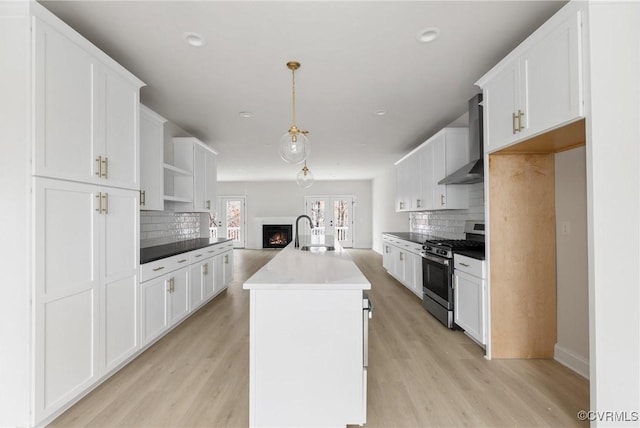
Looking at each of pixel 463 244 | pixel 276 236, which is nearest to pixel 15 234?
pixel 463 244

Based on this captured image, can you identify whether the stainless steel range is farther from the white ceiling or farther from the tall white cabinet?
the tall white cabinet

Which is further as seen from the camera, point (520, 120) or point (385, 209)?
point (385, 209)

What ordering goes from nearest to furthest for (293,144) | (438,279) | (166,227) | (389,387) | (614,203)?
(614,203) < (389,387) < (293,144) < (438,279) < (166,227)

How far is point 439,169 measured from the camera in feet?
13.6

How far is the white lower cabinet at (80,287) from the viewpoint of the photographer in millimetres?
1698

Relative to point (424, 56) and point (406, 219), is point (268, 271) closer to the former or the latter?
point (424, 56)

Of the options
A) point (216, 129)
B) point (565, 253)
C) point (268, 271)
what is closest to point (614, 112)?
point (565, 253)

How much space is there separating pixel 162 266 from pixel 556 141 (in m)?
3.55

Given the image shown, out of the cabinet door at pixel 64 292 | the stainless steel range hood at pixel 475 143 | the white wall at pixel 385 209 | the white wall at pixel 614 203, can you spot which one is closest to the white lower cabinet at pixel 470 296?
the stainless steel range hood at pixel 475 143

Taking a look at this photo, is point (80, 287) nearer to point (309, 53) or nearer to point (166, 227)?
point (166, 227)

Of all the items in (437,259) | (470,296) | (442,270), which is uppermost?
(437,259)

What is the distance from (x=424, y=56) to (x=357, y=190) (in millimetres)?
8272

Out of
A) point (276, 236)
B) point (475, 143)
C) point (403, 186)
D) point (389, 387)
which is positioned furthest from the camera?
point (276, 236)

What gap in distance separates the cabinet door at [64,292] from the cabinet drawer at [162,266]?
0.53 meters
